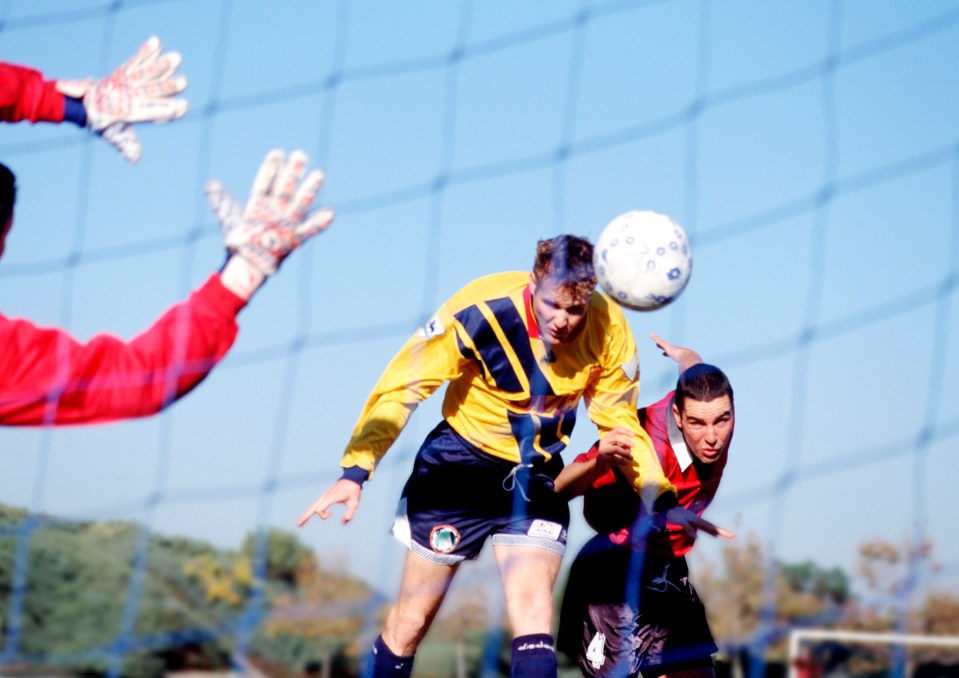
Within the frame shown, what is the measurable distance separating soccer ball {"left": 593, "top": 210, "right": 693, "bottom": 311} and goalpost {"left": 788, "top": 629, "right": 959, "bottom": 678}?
766cm

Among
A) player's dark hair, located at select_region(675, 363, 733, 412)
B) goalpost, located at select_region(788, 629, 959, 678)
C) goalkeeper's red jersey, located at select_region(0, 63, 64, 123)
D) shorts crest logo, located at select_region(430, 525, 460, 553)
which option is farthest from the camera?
goalpost, located at select_region(788, 629, 959, 678)

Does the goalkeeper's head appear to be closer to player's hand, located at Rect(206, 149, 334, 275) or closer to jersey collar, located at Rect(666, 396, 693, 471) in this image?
player's hand, located at Rect(206, 149, 334, 275)

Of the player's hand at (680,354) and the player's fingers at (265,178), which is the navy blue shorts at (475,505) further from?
the player's fingers at (265,178)

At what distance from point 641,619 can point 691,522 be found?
0.50 meters

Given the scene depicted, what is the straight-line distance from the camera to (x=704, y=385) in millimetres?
4594

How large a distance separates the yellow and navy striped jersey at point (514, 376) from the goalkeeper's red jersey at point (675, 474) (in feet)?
0.39

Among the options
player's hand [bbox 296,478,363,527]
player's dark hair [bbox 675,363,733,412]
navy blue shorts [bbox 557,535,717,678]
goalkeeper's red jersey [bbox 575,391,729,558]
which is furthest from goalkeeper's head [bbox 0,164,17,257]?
navy blue shorts [bbox 557,535,717,678]

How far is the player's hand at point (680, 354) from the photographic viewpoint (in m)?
5.12

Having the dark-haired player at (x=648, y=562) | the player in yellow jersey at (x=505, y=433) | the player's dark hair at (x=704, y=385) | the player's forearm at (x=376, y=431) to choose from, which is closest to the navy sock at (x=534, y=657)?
the player in yellow jersey at (x=505, y=433)

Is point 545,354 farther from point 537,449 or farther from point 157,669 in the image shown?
point 157,669

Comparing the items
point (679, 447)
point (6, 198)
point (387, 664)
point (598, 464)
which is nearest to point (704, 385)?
point (679, 447)

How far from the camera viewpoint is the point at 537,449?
15.4 ft

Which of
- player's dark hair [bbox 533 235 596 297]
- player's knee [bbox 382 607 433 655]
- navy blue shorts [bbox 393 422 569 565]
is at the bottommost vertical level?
player's knee [bbox 382 607 433 655]

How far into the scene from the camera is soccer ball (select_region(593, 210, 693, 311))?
14.7ft
